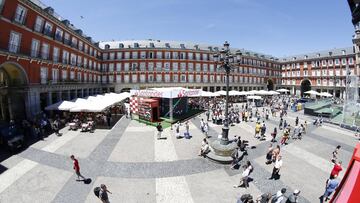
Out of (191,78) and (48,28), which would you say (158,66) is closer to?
(191,78)

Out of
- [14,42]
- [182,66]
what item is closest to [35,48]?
[14,42]

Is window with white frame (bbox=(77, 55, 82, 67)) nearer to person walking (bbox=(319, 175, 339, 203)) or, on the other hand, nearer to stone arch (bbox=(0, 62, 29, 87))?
stone arch (bbox=(0, 62, 29, 87))

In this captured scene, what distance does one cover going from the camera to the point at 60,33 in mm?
30094

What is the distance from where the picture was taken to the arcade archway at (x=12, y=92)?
22.7 meters

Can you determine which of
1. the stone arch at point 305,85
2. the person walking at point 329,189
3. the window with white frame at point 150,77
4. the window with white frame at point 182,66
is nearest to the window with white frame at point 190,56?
the window with white frame at point 182,66

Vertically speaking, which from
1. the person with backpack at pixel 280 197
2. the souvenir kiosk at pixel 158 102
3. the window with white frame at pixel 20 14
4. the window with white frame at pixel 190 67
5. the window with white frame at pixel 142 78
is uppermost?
the window with white frame at pixel 20 14

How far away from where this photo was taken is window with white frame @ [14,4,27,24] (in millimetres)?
21078

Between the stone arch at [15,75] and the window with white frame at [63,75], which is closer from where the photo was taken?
the stone arch at [15,75]

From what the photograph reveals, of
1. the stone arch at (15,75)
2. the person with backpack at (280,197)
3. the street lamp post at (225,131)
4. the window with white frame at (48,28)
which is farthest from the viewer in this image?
the window with white frame at (48,28)

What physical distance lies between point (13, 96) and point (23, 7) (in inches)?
360

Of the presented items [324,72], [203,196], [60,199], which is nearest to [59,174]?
[60,199]

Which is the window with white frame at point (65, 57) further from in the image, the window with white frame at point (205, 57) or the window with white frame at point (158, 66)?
the window with white frame at point (205, 57)

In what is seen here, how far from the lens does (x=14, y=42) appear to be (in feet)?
68.8

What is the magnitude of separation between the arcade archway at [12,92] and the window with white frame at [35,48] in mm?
2562
